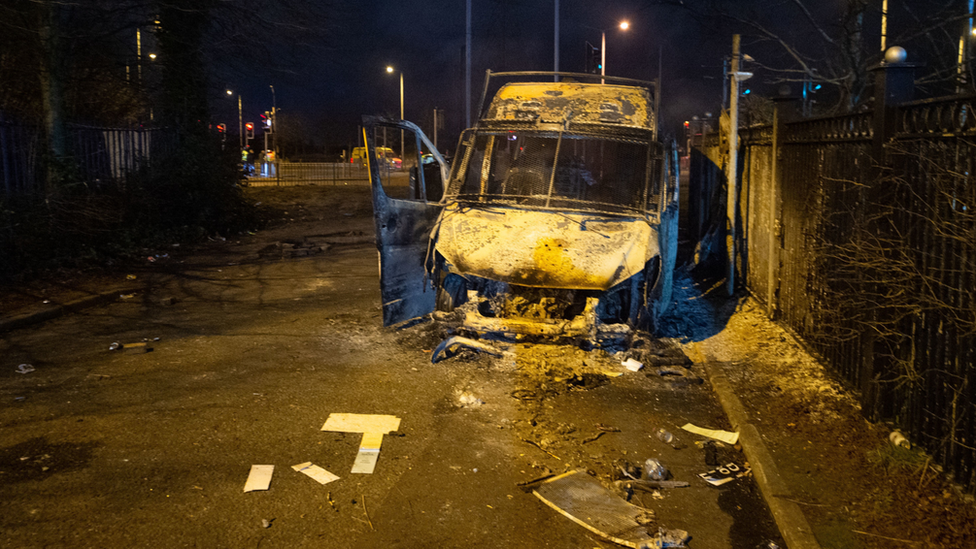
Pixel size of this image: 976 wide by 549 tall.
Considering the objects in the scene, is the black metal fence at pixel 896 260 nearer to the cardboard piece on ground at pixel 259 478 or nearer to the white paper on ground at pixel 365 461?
the white paper on ground at pixel 365 461

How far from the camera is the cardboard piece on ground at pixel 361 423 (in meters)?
5.05

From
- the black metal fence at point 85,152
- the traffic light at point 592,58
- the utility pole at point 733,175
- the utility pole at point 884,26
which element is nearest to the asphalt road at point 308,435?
the utility pole at point 733,175

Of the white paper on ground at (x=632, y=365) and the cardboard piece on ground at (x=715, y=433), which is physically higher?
the white paper on ground at (x=632, y=365)

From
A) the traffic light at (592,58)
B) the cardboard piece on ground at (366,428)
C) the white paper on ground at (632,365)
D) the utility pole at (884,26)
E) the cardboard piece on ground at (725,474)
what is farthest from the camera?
the traffic light at (592,58)

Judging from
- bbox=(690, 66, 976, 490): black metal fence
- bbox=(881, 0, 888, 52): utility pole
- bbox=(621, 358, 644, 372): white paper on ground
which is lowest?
bbox=(621, 358, 644, 372): white paper on ground

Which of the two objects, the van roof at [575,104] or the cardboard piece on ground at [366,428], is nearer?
the cardboard piece on ground at [366,428]

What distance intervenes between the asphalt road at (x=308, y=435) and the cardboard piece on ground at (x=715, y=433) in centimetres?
11

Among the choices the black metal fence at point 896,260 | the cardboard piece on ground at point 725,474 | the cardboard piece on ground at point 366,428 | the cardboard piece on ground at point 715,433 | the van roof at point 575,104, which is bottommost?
the cardboard piece on ground at point 725,474

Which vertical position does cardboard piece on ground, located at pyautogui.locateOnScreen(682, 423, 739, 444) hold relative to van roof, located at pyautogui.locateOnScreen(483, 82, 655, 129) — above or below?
below

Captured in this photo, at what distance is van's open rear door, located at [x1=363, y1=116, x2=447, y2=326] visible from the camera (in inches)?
278

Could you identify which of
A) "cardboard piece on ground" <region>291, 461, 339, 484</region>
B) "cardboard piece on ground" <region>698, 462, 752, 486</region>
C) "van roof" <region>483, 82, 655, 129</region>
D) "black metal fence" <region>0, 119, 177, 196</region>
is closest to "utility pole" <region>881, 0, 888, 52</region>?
"van roof" <region>483, 82, 655, 129</region>

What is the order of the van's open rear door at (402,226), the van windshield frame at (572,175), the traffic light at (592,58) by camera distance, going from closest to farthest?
1. the van's open rear door at (402,226)
2. the van windshield frame at (572,175)
3. the traffic light at (592,58)

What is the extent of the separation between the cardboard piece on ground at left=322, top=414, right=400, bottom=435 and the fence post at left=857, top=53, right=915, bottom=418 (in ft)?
10.6

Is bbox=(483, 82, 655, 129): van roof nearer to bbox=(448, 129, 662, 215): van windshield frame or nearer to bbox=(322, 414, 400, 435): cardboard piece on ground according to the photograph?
bbox=(448, 129, 662, 215): van windshield frame
